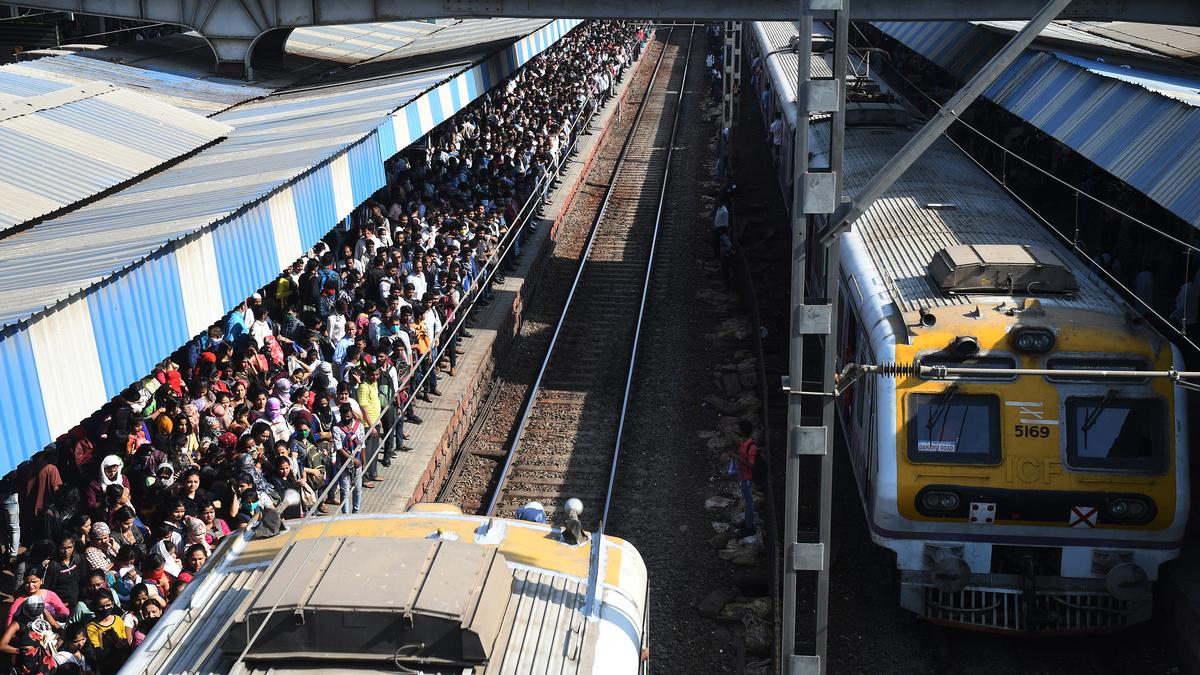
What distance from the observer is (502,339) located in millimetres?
20250

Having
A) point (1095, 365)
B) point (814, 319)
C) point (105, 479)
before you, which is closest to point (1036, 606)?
point (1095, 365)

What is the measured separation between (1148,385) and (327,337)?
9.33 meters

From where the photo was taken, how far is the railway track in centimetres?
1556

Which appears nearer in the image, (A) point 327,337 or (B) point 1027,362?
(B) point 1027,362

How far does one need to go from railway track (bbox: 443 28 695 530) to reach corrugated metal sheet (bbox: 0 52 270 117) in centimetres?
681

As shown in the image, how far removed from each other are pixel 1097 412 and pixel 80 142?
38.2 feet

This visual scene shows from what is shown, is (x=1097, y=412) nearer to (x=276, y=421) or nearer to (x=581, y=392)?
(x=276, y=421)

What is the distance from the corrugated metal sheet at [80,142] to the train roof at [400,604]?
21.6ft

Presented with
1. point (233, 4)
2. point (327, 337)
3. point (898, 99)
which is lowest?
point (327, 337)

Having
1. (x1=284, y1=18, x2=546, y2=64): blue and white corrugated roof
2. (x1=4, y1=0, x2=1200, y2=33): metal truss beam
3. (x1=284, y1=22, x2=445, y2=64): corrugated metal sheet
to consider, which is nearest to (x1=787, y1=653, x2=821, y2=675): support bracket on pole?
(x1=4, y1=0, x2=1200, y2=33): metal truss beam

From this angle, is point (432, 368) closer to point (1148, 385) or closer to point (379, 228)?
point (379, 228)

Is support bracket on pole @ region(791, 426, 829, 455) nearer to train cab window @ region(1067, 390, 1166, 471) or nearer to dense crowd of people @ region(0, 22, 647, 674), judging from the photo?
dense crowd of people @ region(0, 22, 647, 674)

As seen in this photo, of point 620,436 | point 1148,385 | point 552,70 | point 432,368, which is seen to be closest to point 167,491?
point 432,368

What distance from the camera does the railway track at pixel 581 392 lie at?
15.6 meters
